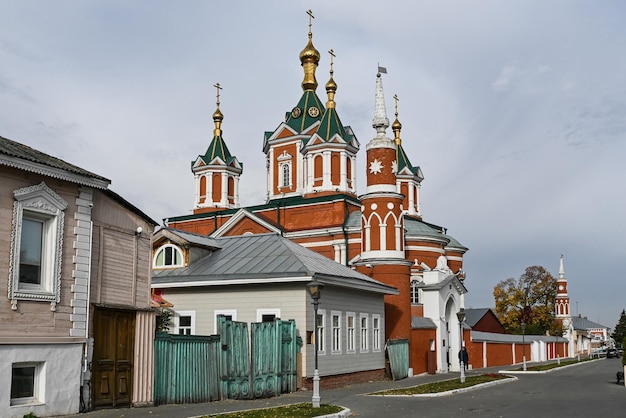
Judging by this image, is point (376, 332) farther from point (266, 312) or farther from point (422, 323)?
point (266, 312)

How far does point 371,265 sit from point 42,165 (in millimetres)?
21102

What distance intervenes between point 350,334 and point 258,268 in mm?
4726

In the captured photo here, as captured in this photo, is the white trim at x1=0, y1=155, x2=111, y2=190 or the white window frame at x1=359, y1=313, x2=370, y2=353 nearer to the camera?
the white trim at x1=0, y1=155, x2=111, y2=190

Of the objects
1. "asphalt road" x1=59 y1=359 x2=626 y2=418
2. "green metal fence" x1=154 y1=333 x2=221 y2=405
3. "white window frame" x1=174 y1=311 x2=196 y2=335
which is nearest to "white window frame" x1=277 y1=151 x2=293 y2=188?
"white window frame" x1=174 y1=311 x2=196 y2=335

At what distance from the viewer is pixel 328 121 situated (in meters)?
49.0

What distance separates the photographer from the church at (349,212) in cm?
3344

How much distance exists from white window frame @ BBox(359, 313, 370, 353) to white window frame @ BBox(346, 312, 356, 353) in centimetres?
78

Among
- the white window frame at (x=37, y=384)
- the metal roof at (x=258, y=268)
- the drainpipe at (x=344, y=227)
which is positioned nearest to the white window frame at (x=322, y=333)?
the metal roof at (x=258, y=268)

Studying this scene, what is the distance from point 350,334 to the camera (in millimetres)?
25719

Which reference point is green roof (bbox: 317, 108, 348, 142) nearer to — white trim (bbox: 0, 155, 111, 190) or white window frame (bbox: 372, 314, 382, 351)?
white window frame (bbox: 372, 314, 382, 351)

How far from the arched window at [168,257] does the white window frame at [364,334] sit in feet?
22.8

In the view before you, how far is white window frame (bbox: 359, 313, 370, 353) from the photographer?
87.9ft

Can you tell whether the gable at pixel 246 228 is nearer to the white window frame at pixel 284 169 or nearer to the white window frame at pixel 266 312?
the white window frame at pixel 284 169

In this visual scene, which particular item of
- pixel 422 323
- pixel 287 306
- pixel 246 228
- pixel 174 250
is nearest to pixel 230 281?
pixel 287 306
